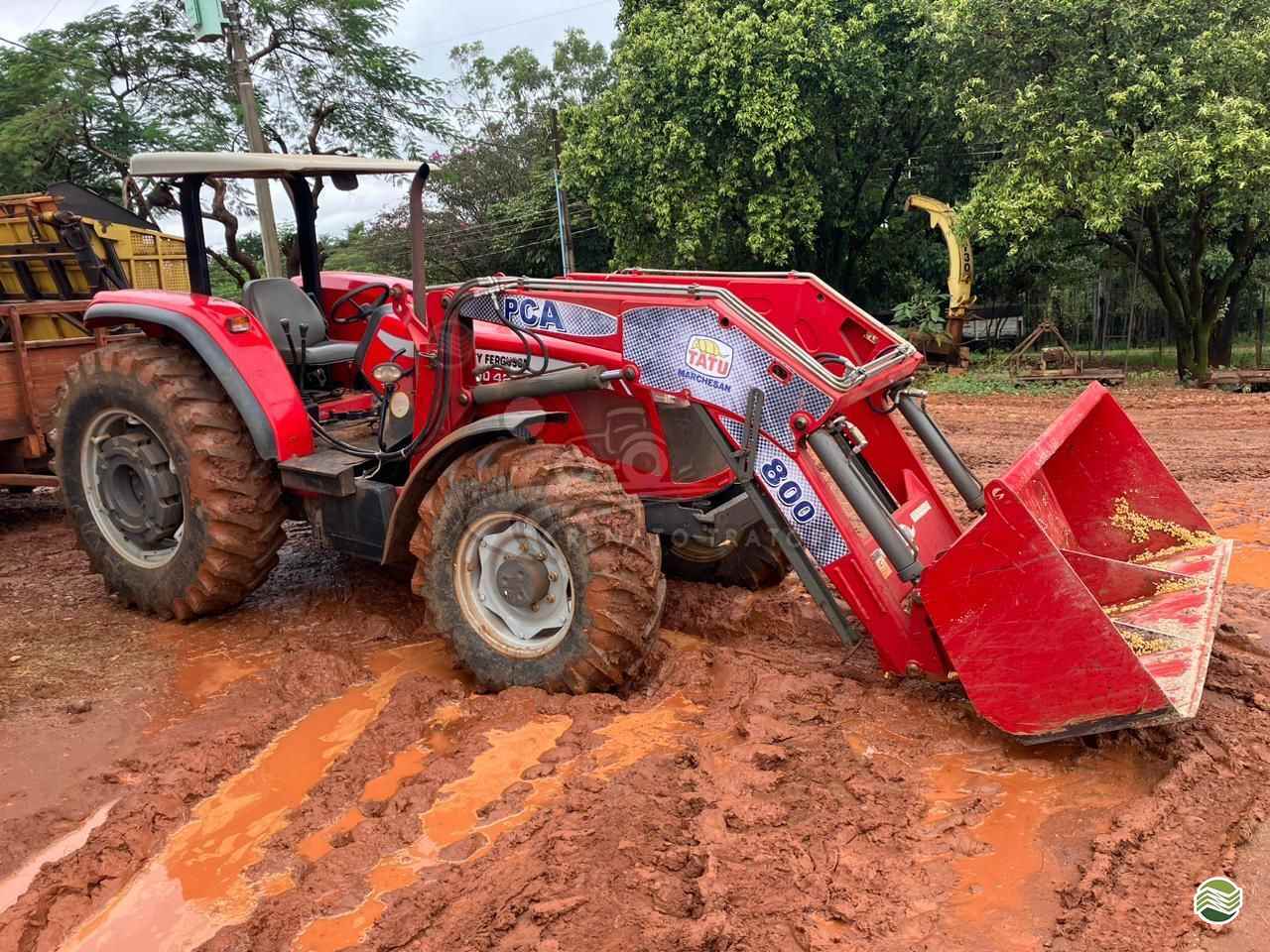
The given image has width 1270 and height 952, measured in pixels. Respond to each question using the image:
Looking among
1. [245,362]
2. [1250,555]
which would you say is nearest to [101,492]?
[245,362]

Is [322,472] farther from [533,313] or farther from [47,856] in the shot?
[47,856]

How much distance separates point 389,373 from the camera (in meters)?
4.88

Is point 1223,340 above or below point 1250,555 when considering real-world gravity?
above

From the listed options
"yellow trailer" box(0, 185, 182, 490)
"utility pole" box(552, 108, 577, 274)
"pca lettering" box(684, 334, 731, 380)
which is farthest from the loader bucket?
"utility pole" box(552, 108, 577, 274)

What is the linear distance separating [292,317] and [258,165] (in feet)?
3.26

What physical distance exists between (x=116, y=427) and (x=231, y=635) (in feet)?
4.42

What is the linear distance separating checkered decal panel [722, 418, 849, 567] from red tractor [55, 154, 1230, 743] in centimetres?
1

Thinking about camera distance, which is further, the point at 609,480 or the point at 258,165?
the point at 258,165

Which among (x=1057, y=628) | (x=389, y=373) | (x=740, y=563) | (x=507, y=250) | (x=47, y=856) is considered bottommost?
(x=47, y=856)

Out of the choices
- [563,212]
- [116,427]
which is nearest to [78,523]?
[116,427]

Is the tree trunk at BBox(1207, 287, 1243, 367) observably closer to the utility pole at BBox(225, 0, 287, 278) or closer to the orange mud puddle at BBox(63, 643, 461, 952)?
the utility pole at BBox(225, 0, 287, 278)

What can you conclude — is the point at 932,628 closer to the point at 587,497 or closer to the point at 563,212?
the point at 587,497

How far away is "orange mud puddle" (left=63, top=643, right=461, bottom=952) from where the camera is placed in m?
A: 2.87

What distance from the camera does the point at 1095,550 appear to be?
4.52 m
